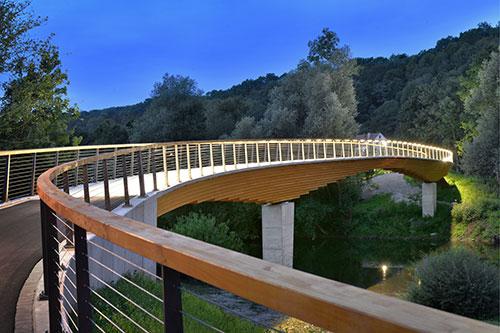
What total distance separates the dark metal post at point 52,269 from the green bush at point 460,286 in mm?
11338

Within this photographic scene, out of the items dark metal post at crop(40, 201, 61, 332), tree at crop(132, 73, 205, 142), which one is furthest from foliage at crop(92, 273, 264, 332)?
tree at crop(132, 73, 205, 142)

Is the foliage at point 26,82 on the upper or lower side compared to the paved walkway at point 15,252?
upper

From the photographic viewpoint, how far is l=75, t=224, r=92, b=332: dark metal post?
113 inches

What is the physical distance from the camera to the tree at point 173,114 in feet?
138

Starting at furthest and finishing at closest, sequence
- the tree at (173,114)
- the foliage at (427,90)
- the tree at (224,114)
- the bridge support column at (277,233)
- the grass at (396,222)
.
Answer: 1. the foliage at (427,90)
2. the tree at (224,114)
3. the tree at (173,114)
4. the grass at (396,222)
5. the bridge support column at (277,233)

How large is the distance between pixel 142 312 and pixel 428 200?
34.1 meters

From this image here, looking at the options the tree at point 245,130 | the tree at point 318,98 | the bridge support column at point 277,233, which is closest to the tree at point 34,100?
the bridge support column at point 277,233

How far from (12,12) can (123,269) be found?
1035cm

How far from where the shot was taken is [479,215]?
1353 inches

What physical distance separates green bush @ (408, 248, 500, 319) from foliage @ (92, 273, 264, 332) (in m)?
5.31

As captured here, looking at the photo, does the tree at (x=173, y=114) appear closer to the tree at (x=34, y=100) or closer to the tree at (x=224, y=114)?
the tree at (x=224, y=114)

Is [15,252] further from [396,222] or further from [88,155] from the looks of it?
[396,222]

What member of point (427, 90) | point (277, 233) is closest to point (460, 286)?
point (277, 233)

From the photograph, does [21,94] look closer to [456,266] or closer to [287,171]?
[287,171]
